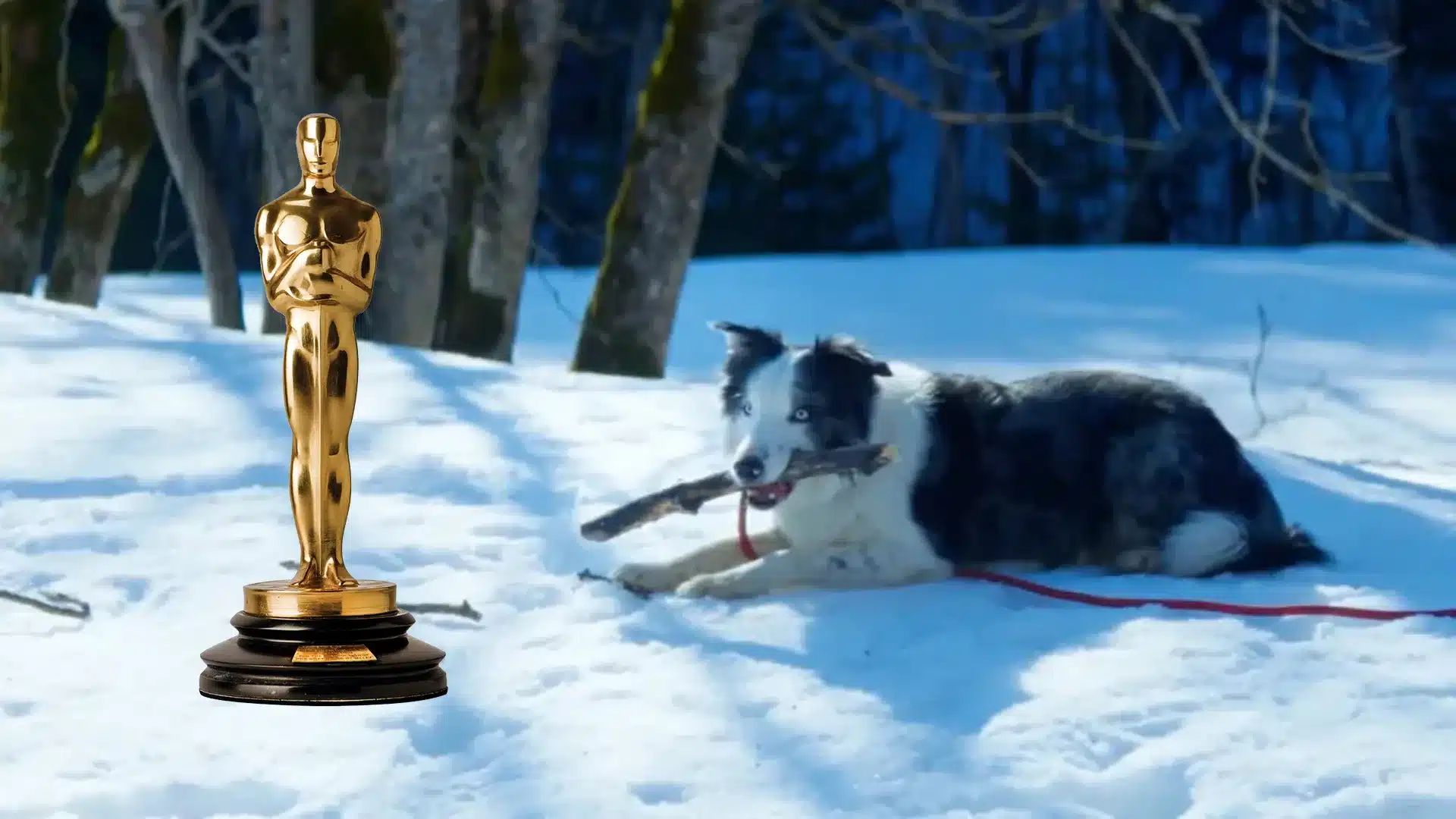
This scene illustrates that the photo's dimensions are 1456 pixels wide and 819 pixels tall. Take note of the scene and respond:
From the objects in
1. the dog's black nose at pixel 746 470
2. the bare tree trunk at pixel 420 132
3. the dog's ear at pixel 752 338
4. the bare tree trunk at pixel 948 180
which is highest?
the bare tree trunk at pixel 948 180

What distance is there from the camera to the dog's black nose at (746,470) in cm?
452

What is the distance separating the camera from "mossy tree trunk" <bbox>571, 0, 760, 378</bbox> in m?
9.07

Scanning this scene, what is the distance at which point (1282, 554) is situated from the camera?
520 cm

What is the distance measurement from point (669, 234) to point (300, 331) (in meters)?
6.79

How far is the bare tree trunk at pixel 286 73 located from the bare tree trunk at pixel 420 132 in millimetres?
322

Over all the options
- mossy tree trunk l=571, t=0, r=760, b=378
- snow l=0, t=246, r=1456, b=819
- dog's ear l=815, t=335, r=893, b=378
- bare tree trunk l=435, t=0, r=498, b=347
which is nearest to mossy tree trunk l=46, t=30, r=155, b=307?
bare tree trunk l=435, t=0, r=498, b=347

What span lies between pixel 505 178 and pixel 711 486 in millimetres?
5318

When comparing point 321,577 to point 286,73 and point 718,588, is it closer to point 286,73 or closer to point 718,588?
point 718,588

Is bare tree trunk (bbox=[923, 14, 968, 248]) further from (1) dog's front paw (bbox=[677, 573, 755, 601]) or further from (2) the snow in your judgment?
(1) dog's front paw (bbox=[677, 573, 755, 601])

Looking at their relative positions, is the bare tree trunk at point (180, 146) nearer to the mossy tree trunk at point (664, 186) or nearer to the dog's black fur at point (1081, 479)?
the mossy tree trunk at point (664, 186)

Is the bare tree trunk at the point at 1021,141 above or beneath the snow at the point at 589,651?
above

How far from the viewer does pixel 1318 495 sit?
6.30 meters

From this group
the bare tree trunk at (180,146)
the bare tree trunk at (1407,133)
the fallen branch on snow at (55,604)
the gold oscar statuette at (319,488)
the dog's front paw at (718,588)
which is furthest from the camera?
the bare tree trunk at (1407,133)

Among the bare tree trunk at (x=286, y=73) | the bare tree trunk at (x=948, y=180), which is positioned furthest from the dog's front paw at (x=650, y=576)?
the bare tree trunk at (x=948, y=180)
